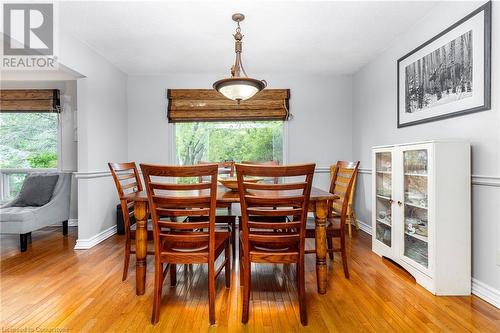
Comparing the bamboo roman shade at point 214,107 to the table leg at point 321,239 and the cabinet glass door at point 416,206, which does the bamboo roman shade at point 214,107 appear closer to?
the cabinet glass door at point 416,206

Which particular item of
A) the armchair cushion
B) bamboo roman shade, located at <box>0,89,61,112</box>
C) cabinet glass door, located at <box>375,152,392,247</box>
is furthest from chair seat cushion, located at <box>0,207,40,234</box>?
cabinet glass door, located at <box>375,152,392,247</box>

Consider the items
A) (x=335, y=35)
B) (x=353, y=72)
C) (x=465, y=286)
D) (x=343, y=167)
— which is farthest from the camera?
(x=353, y=72)

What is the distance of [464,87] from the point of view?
2.10 m

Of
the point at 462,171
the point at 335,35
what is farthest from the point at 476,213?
the point at 335,35

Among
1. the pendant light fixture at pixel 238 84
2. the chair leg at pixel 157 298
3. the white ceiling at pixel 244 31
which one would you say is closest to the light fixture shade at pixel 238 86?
the pendant light fixture at pixel 238 84

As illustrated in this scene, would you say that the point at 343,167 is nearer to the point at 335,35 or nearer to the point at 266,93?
the point at 335,35

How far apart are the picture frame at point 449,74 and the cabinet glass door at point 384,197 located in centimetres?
50

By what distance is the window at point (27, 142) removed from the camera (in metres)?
4.13

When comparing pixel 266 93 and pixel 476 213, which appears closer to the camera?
pixel 476 213

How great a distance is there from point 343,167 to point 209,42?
2065 mm

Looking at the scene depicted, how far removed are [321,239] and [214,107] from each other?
286 centimetres

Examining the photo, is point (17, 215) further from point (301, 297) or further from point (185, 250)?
point (301, 297)

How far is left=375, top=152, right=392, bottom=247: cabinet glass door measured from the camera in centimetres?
265

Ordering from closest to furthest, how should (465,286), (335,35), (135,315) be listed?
1. (135,315)
2. (465,286)
3. (335,35)
